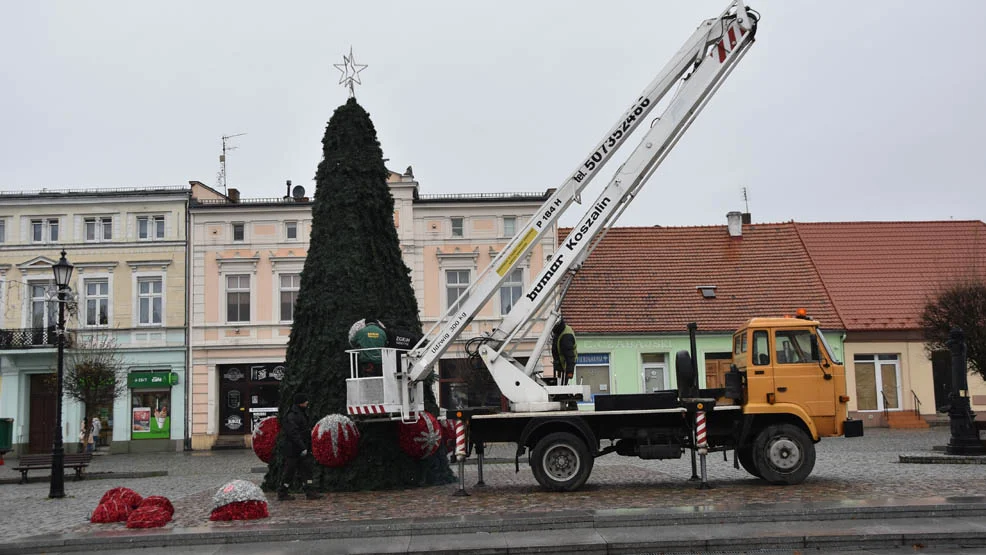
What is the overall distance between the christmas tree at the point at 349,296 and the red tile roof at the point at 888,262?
21.2 meters

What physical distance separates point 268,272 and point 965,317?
22.8 m

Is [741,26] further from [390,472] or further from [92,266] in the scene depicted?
[92,266]

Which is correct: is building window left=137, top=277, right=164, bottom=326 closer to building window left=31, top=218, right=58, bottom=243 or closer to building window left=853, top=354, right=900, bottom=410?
building window left=31, top=218, right=58, bottom=243

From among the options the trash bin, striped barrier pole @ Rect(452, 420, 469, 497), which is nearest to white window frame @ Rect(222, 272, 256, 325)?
the trash bin

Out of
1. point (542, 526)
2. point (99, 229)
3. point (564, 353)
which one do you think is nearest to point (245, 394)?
point (99, 229)

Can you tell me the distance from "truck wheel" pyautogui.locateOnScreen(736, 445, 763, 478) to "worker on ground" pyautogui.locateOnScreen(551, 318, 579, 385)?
10.00 ft

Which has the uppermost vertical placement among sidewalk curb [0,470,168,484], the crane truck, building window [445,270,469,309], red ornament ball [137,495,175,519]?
building window [445,270,469,309]

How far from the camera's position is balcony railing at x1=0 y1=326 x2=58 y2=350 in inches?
1346

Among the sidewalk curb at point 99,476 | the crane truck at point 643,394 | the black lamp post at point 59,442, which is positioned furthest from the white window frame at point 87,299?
the crane truck at point 643,394

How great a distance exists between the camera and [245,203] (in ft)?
115

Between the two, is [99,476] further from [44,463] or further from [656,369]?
[656,369]

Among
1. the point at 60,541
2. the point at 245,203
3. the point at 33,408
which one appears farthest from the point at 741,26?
the point at 33,408

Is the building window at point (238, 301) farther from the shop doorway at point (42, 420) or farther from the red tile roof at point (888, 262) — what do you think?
the red tile roof at point (888, 262)

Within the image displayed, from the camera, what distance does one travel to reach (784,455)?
15.1m
